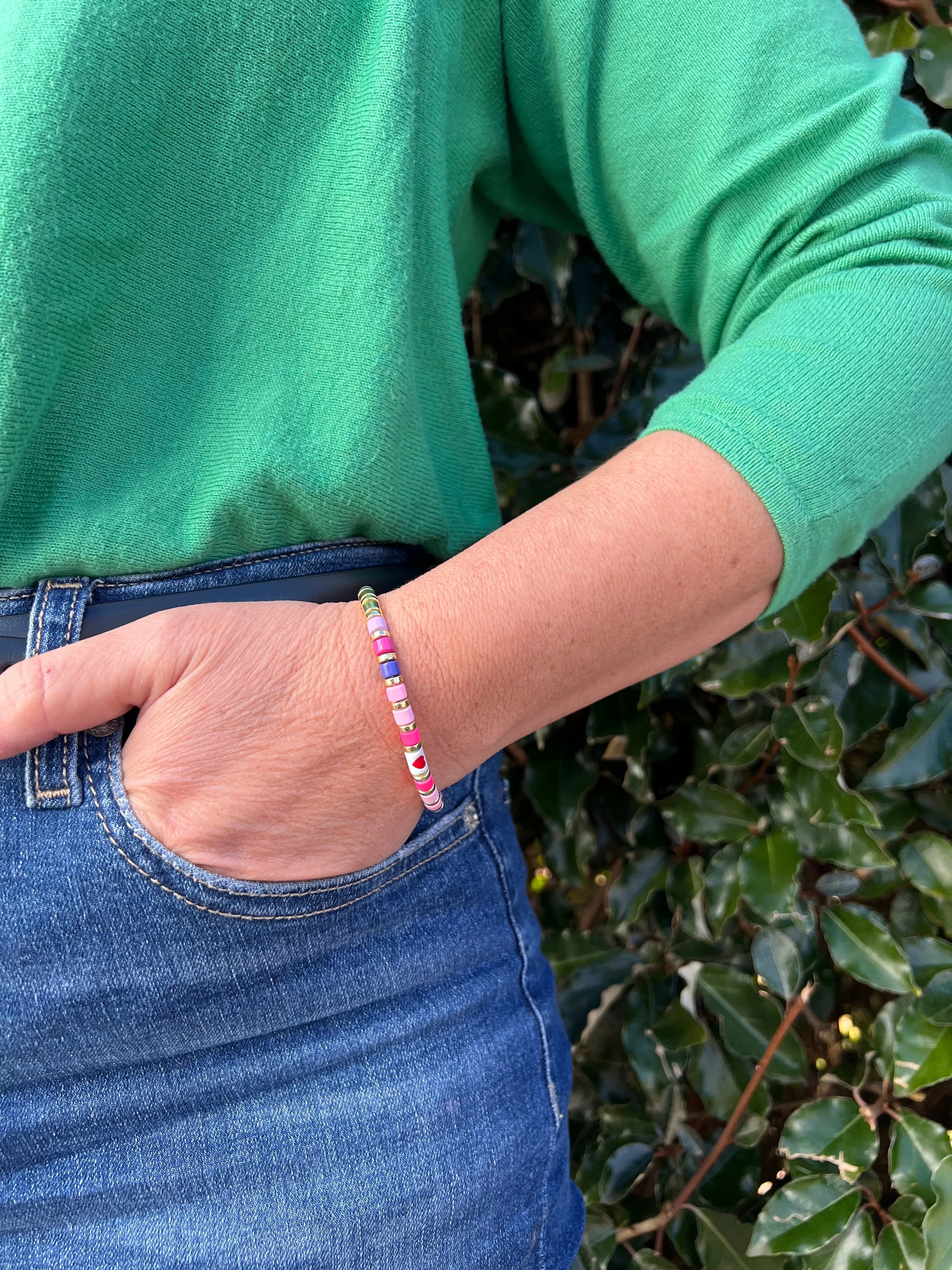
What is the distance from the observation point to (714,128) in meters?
0.60

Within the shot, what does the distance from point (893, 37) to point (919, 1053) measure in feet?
3.74

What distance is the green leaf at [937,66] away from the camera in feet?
2.87

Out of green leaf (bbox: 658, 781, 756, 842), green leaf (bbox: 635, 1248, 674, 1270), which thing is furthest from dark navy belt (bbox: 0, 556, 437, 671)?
green leaf (bbox: 635, 1248, 674, 1270)

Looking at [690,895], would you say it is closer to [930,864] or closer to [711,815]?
[711,815]

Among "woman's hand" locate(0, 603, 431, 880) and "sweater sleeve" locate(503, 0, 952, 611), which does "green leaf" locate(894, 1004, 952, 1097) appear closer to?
"sweater sleeve" locate(503, 0, 952, 611)

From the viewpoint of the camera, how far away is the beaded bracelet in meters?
0.56

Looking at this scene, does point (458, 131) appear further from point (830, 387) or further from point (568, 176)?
point (830, 387)

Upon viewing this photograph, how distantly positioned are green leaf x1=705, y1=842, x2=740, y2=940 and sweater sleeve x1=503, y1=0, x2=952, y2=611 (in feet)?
1.77

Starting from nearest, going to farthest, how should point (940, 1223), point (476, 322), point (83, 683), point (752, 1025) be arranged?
point (83, 683), point (940, 1223), point (752, 1025), point (476, 322)

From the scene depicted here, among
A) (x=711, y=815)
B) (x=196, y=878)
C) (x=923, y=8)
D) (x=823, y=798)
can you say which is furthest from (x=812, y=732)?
(x=923, y=8)

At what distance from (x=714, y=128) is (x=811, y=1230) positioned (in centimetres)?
116

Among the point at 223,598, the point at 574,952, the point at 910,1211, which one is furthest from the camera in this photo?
the point at 574,952

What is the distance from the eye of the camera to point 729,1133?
3.66ft

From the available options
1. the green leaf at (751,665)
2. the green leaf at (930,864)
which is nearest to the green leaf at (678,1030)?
the green leaf at (930,864)
